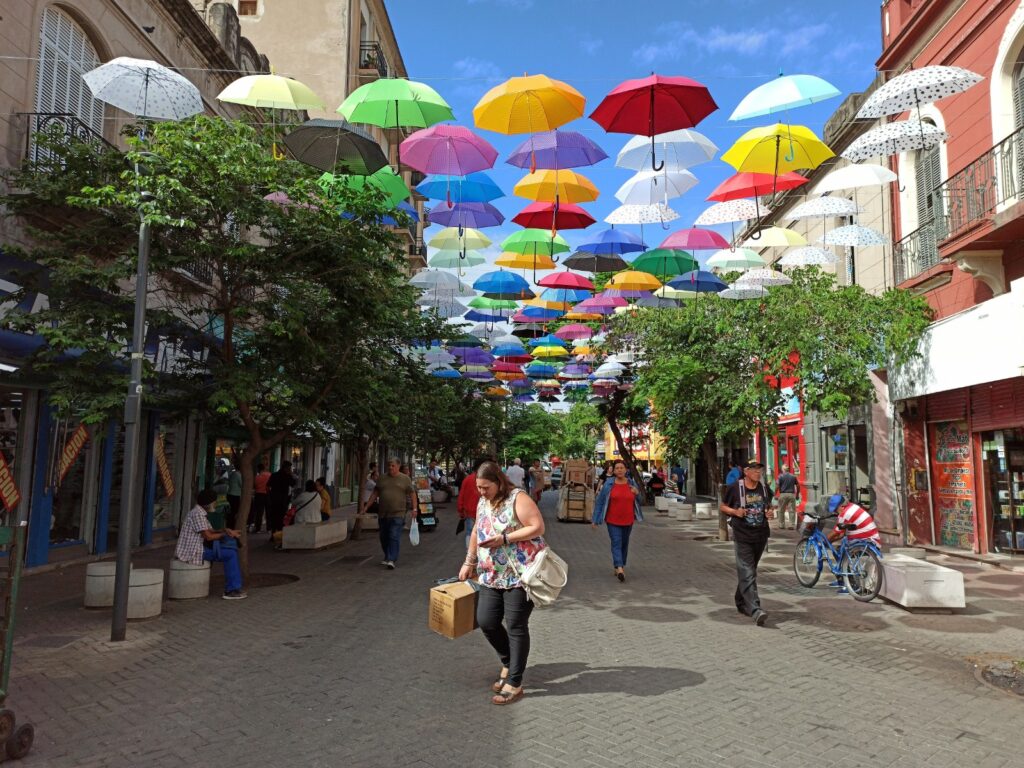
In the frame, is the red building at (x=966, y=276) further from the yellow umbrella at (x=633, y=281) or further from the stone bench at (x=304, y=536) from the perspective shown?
the stone bench at (x=304, y=536)

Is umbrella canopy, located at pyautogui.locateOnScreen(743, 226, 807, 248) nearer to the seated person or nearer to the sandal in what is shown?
the seated person

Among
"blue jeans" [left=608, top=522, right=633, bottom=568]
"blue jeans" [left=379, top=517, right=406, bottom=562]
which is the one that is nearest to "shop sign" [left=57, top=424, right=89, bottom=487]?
"blue jeans" [left=379, top=517, right=406, bottom=562]

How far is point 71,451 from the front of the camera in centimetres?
1250

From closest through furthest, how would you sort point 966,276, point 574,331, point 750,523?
1. point 750,523
2. point 966,276
3. point 574,331

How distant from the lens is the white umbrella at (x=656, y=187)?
37.9 ft

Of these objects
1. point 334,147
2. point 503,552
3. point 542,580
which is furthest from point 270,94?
point 542,580

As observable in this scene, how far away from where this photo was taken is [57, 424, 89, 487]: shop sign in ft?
40.3

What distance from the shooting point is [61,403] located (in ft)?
27.1

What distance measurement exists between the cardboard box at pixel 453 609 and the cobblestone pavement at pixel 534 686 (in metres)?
0.52

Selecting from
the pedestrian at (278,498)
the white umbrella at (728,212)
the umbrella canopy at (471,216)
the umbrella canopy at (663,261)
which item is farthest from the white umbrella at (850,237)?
the pedestrian at (278,498)

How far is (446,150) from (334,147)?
146 centimetres

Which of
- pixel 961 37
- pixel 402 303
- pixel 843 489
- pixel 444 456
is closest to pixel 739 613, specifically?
pixel 402 303

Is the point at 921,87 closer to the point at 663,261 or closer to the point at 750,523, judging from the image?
the point at 750,523

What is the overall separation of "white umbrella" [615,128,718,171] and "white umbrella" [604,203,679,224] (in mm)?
841
